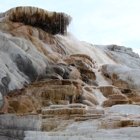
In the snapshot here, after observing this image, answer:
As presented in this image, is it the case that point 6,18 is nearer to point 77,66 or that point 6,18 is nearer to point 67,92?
point 77,66

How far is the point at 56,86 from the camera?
17141 millimetres

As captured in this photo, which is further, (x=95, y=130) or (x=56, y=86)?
(x=56, y=86)

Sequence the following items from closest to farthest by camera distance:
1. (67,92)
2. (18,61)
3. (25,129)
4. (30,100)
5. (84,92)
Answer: (25,129), (30,100), (67,92), (84,92), (18,61)

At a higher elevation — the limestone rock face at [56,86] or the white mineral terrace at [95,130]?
the limestone rock face at [56,86]

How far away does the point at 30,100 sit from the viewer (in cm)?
1597

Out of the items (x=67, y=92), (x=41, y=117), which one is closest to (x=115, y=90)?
(x=67, y=92)

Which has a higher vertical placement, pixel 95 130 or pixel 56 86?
pixel 56 86

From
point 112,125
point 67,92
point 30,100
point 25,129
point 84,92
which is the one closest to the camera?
point 112,125

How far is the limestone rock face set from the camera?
37.1ft

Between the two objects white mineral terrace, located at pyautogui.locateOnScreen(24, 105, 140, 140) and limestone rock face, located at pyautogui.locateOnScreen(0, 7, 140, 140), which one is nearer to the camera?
white mineral terrace, located at pyautogui.locateOnScreen(24, 105, 140, 140)

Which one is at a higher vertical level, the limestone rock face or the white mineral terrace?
the limestone rock face

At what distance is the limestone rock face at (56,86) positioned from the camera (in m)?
11.3

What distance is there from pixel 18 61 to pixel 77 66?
451 cm

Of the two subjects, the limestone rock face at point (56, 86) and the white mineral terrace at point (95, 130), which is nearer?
the white mineral terrace at point (95, 130)
